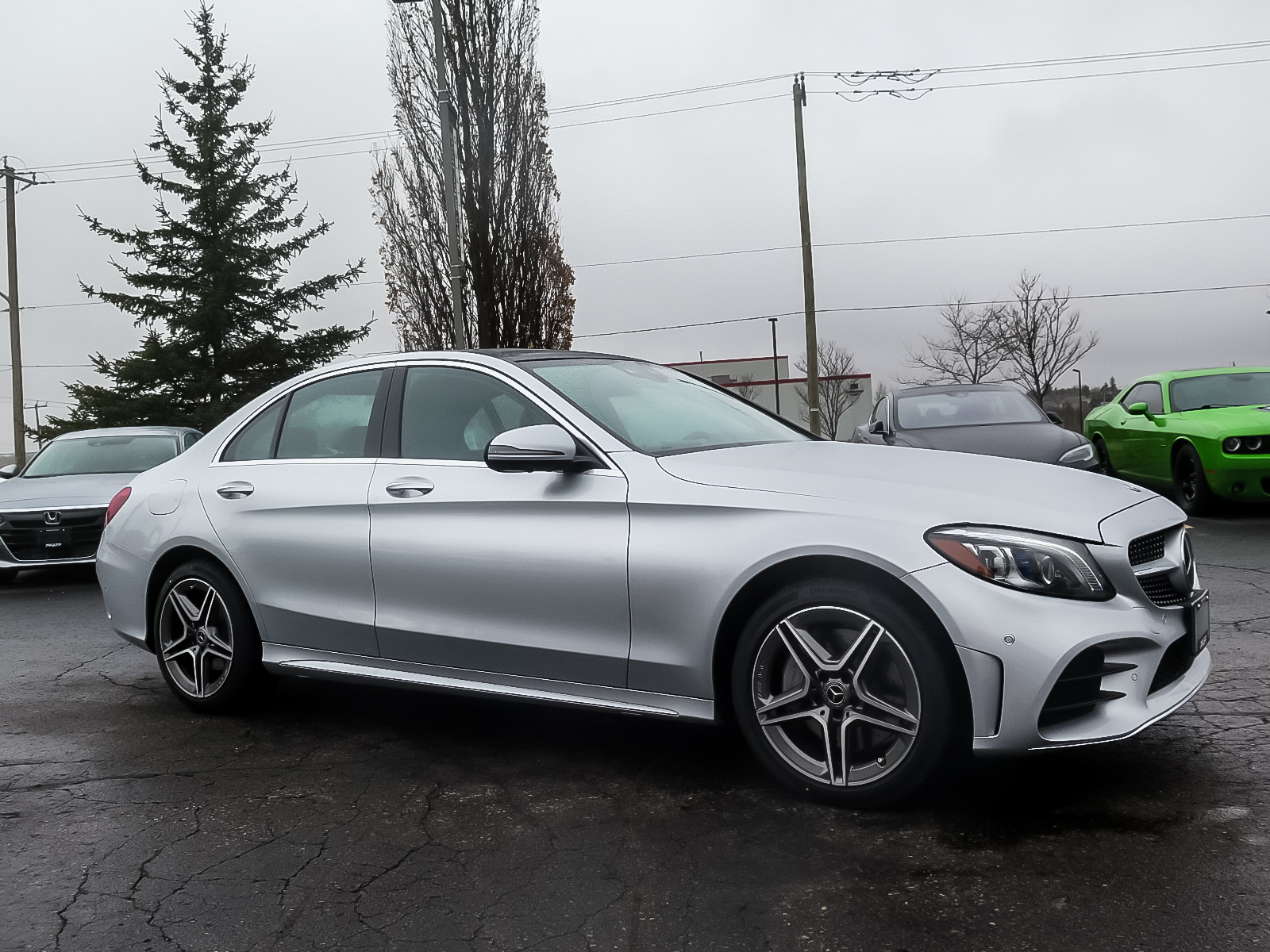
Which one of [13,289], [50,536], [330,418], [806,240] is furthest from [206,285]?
[330,418]

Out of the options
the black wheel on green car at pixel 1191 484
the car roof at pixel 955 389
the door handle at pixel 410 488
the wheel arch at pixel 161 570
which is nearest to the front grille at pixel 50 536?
the wheel arch at pixel 161 570

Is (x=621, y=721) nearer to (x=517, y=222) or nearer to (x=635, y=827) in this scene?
(x=635, y=827)

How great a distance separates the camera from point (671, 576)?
3.72 meters

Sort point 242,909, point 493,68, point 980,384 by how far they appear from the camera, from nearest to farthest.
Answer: point 242,909 → point 980,384 → point 493,68

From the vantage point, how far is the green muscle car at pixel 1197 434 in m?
10.5

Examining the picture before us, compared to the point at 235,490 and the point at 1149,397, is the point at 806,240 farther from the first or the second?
the point at 235,490

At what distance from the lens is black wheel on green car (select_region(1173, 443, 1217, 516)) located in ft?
36.3

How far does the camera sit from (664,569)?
374 cm

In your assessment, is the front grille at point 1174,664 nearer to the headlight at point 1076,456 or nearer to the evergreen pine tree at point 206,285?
the headlight at point 1076,456

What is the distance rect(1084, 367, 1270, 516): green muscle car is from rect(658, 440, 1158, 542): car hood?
7.39 meters

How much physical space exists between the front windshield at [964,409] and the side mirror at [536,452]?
7.33 metres

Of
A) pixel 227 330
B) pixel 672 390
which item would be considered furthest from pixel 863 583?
pixel 227 330

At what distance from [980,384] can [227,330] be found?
74.0 feet

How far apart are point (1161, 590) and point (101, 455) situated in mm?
10622
